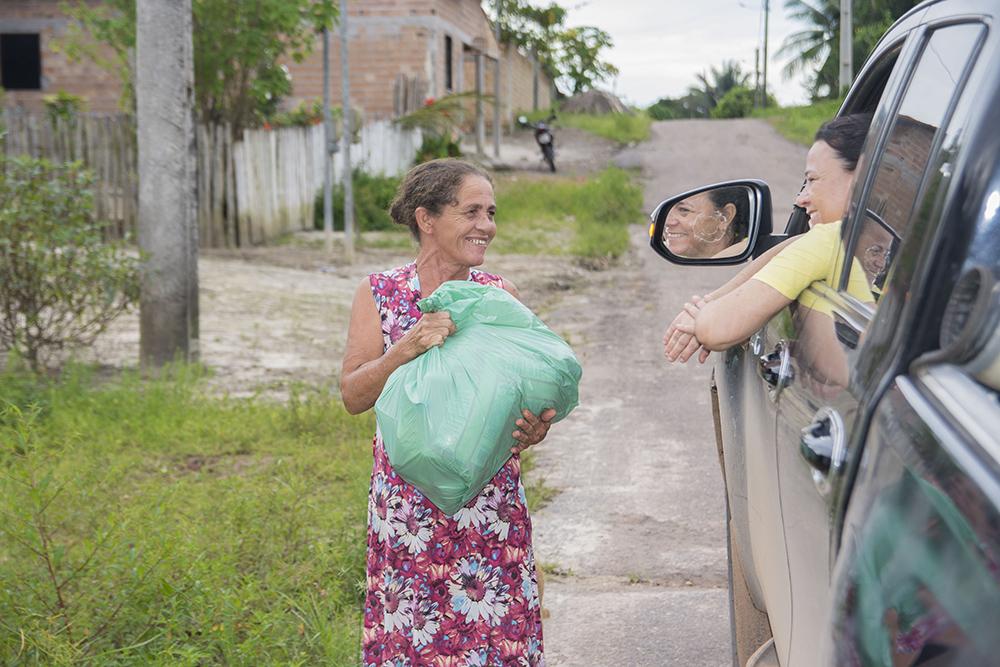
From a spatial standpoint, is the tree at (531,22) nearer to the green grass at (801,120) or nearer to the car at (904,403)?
the green grass at (801,120)

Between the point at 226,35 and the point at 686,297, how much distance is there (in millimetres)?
6792

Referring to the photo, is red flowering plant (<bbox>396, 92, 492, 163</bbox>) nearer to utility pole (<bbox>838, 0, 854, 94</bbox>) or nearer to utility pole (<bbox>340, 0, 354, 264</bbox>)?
utility pole (<bbox>340, 0, 354, 264</bbox>)

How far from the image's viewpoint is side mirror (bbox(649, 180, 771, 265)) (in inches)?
121

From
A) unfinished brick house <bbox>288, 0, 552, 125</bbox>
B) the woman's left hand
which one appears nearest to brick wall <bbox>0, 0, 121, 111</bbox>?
unfinished brick house <bbox>288, 0, 552, 125</bbox>

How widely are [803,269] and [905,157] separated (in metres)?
0.37

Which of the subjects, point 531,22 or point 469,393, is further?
point 531,22

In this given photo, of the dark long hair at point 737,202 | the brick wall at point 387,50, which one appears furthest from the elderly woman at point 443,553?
the brick wall at point 387,50

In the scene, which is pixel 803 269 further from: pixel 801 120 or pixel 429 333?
pixel 801 120

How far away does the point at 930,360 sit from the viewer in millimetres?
1405

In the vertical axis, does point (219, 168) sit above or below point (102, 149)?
below

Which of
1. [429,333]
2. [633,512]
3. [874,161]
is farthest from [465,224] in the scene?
[633,512]

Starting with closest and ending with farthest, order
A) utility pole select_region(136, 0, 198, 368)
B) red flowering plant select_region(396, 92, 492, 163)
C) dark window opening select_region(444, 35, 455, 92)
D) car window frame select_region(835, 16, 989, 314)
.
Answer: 1. car window frame select_region(835, 16, 989, 314)
2. utility pole select_region(136, 0, 198, 368)
3. red flowering plant select_region(396, 92, 492, 163)
4. dark window opening select_region(444, 35, 455, 92)

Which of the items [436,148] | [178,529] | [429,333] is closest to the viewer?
[429,333]

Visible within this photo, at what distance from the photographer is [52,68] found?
2494 cm
